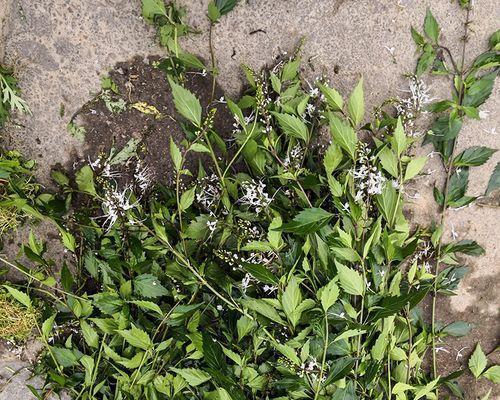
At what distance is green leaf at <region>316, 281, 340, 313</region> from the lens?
1.57 meters

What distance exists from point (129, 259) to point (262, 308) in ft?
1.69

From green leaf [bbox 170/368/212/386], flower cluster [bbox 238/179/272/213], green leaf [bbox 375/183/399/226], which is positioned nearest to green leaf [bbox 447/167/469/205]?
green leaf [bbox 375/183/399/226]

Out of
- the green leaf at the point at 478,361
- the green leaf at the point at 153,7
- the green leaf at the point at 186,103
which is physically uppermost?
the green leaf at the point at 153,7

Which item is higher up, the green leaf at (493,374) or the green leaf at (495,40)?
the green leaf at (495,40)

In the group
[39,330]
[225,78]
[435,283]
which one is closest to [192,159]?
[225,78]

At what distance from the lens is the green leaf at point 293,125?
1732 millimetres

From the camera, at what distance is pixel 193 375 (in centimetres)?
171

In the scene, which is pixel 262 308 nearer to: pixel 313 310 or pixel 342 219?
pixel 313 310

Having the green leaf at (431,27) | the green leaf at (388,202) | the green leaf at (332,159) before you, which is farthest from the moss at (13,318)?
the green leaf at (431,27)

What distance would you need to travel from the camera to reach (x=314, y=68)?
6.47 feet

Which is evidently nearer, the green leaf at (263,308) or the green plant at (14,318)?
the green leaf at (263,308)

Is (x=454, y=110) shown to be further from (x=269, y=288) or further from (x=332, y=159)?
(x=269, y=288)

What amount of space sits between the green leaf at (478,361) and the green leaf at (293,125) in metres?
1.07

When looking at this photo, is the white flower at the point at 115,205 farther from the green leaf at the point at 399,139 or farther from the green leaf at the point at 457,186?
the green leaf at the point at 457,186
